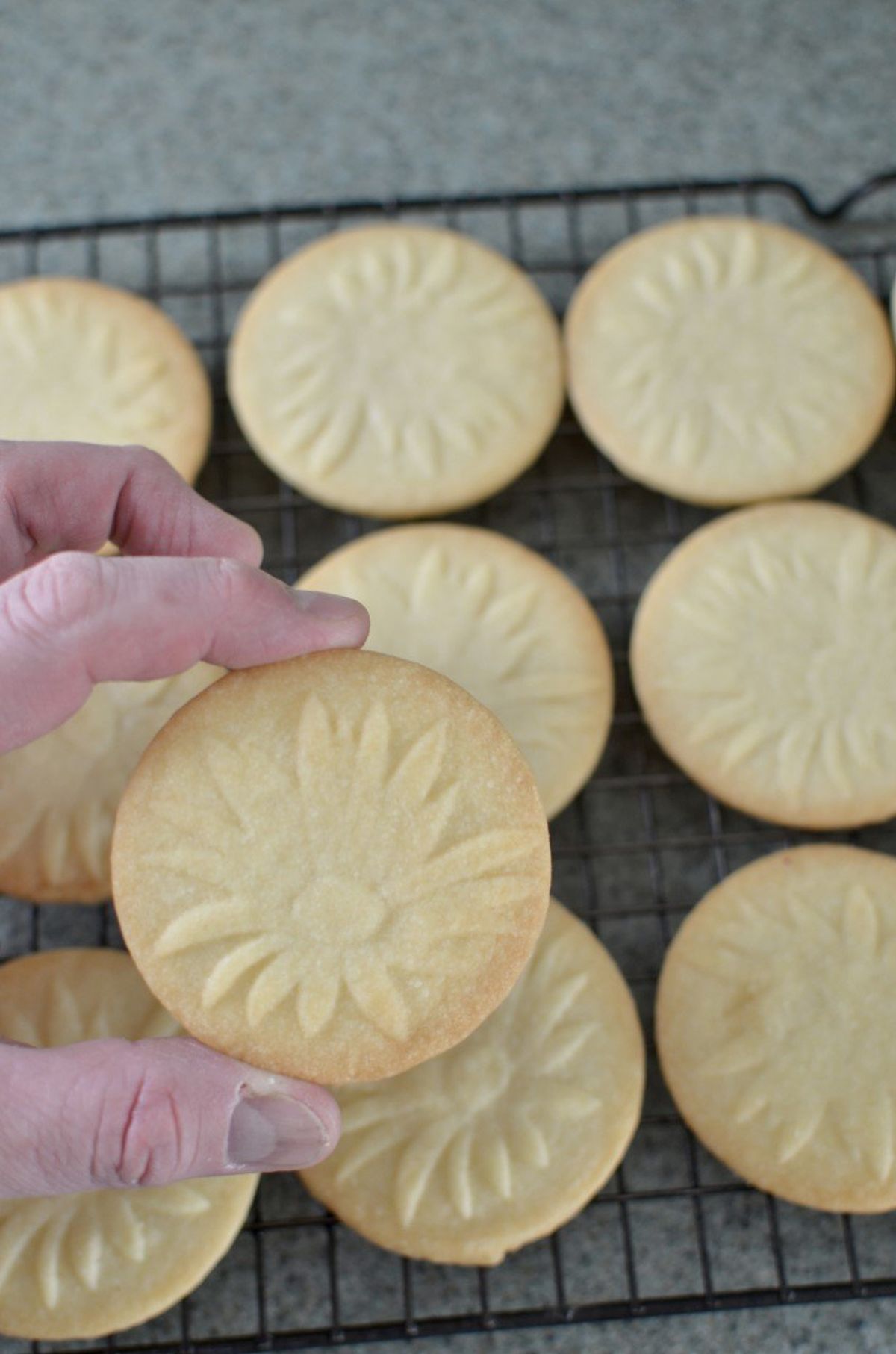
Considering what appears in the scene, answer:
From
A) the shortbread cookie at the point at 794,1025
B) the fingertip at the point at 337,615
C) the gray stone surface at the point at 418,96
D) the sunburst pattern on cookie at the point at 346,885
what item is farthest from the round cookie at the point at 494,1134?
the gray stone surface at the point at 418,96

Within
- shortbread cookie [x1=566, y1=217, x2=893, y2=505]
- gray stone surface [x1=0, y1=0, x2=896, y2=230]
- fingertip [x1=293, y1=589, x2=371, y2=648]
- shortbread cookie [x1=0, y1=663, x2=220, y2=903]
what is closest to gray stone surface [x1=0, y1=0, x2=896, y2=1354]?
gray stone surface [x1=0, y1=0, x2=896, y2=230]

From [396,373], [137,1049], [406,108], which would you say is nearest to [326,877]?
[137,1049]

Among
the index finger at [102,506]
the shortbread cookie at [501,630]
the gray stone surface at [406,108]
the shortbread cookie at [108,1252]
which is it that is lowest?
the shortbread cookie at [108,1252]

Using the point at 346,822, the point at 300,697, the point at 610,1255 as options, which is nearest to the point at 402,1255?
the point at 610,1255

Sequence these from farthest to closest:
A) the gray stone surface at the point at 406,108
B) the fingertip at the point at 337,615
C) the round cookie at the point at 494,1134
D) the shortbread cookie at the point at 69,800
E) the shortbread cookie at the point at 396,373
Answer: the gray stone surface at the point at 406,108, the shortbread cookie at the point at 396,373, the shortbread cookie at the point at 69,800, the round cookie at the point at 494,1134, the fingertip at the point at 337,615

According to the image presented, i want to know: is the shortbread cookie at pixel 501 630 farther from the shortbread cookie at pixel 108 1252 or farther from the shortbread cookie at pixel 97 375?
the shortbread cookie at pixel 108 1252

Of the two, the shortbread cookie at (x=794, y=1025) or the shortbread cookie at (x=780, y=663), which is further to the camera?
the shortbread cookie at (x=780, y=663)

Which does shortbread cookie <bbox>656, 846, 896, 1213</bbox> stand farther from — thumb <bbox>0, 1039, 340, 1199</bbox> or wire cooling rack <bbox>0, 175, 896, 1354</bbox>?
thumb <bbox>0, 1039, 340, 1199</bbox>
